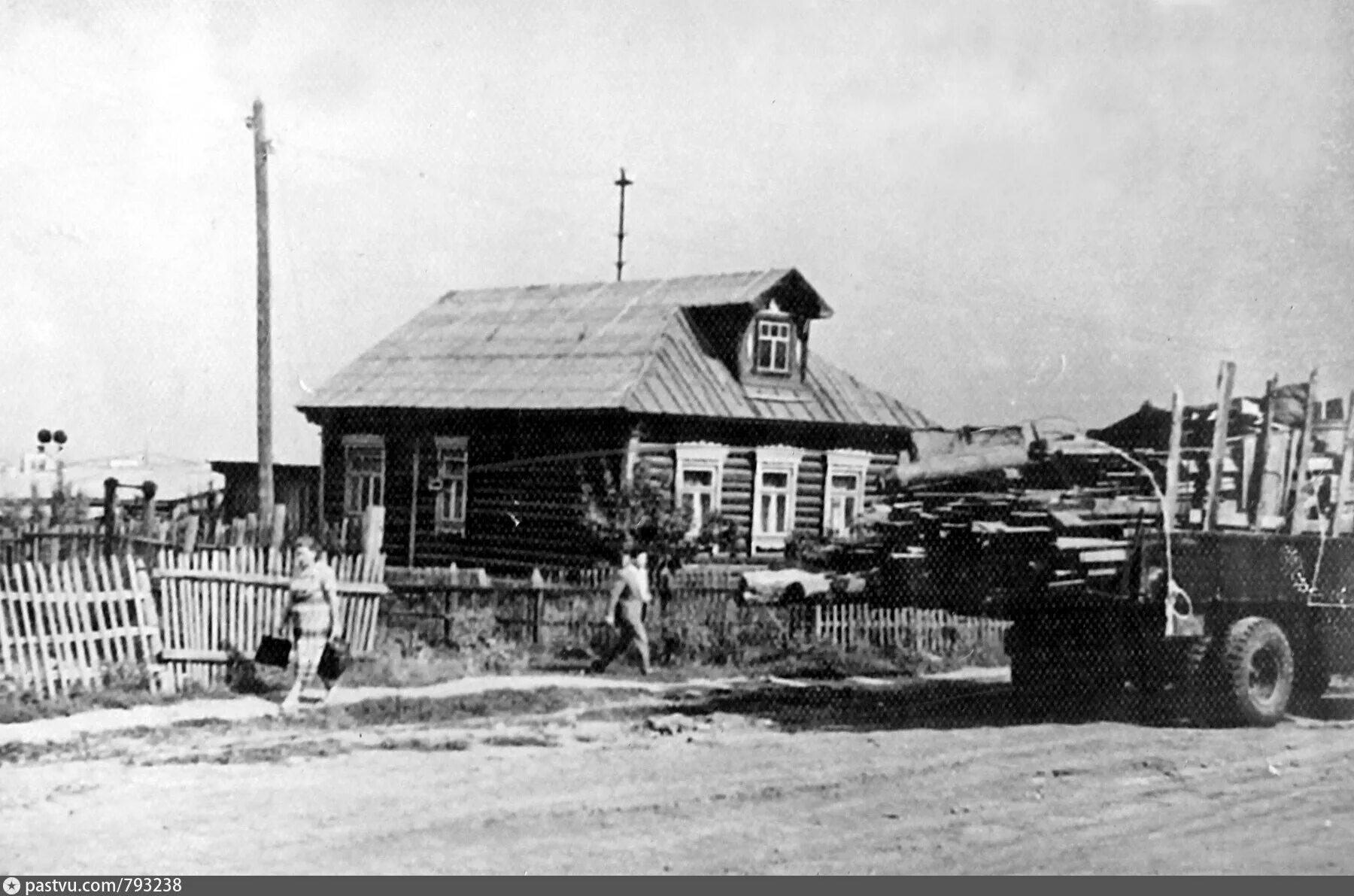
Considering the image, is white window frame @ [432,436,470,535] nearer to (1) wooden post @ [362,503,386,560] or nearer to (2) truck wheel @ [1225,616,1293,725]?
(1) wooden post @ [362,503,386,560]

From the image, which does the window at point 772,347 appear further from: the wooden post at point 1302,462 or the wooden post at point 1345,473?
the wooden post at point 1345,473

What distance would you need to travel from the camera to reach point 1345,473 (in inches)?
479

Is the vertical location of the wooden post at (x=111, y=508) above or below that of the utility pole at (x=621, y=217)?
below

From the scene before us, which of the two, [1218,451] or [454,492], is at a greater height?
[1218,451]

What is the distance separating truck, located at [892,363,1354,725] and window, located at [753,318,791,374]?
16.9 feet

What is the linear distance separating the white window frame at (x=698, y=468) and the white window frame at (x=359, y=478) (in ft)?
13.7

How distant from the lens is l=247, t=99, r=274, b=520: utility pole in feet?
58.2

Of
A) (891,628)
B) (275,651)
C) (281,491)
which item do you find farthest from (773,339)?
(281,491)

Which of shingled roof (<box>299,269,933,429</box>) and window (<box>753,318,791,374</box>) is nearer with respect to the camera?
shingled roof (<box>299,269,933,429</box>)

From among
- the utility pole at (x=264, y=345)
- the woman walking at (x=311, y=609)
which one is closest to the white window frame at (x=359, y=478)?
the utility pole at (x=264, y=345)

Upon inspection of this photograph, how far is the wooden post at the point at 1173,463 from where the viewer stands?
11.6 meters

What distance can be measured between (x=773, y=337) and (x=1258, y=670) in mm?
7782

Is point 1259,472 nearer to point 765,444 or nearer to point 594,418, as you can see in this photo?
point 765,444

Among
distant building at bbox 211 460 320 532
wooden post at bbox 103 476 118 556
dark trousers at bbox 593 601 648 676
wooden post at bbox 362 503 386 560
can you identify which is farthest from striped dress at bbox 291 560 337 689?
distant building at bbox 211 460 320 532
